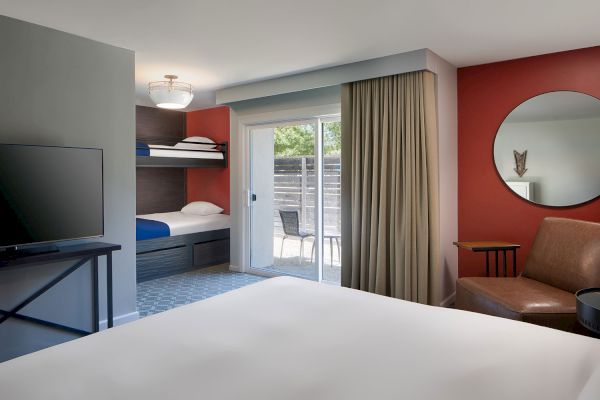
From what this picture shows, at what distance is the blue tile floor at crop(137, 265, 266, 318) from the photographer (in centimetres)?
403

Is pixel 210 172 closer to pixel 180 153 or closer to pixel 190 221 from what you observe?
pixel 180 153

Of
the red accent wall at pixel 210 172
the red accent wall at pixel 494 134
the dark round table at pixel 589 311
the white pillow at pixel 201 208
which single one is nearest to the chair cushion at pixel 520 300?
the dark round table at pixel 589 311

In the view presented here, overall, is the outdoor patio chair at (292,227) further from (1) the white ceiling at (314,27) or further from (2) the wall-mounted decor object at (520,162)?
(2) the wall-mounted decor object at (520,162)

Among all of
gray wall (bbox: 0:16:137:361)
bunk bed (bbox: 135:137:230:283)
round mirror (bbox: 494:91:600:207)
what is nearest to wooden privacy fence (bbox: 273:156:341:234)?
bunk bed (bbox: 135:137:230:283)

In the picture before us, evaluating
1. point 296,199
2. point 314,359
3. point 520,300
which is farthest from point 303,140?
point 314,359

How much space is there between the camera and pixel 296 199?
16.1ft

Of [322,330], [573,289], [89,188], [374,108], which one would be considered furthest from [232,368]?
[374,108]

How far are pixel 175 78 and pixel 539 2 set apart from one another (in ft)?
11.1

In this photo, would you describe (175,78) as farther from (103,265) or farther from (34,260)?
(34,260)

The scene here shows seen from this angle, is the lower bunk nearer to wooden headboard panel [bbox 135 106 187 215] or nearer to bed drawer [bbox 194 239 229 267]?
bed drawer [bbox 194 239 229 267]

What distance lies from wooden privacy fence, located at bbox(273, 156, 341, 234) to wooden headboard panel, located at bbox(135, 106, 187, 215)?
2.17 m

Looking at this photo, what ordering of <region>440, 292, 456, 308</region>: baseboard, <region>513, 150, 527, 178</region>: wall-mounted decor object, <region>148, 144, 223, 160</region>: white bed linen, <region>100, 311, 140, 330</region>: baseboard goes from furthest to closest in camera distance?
<region>148, 144, 223, 160</region>: white bed linen, <region>440, 292, 456, 308</region>: baseboard, <region>513, 150, 527, 178</region>: wall-mounted decor object, <region>100, 311, 140, 330</region>: baseboard

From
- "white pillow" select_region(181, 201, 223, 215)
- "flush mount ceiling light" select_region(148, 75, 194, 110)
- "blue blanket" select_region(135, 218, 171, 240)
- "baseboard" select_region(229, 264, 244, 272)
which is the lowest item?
"baseboard" select_region(229, 264, 244, 272)

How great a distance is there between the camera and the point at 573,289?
289 centimetres
